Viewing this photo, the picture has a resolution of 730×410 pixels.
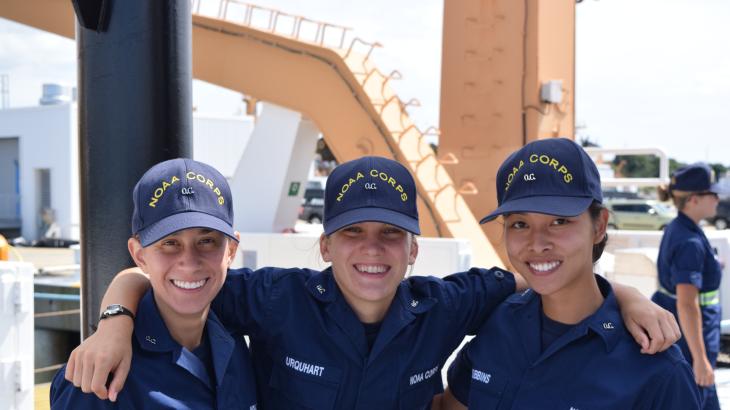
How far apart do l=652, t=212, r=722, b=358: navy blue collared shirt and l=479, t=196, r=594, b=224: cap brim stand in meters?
2.65

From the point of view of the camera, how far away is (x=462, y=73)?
385 inches

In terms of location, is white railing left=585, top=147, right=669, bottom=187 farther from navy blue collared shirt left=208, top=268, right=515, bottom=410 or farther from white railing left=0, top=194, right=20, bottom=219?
white railing left=0, top=194, right=20, bottom=219

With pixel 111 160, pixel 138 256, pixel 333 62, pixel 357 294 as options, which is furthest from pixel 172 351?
pixel 333 62

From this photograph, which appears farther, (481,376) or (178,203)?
(481,376)

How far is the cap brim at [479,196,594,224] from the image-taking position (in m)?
2.01

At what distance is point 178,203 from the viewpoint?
1985 millimetres

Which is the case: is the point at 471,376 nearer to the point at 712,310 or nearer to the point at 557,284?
the point at 557,284

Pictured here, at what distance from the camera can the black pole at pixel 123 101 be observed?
2496 mm

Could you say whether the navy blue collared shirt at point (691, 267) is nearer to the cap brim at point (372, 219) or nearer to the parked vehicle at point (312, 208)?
the cap brim at point (372, 219)

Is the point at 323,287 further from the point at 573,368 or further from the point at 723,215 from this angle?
the point at 723,215

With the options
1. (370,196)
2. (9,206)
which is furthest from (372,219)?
(9,206)

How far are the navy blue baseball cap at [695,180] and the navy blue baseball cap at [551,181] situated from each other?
9.30ft

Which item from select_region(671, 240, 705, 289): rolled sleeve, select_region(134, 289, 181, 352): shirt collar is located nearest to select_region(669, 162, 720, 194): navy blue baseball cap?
select_region(671, 240, 705, 289): rolled sleeve

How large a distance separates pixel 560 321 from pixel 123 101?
1.71 m
